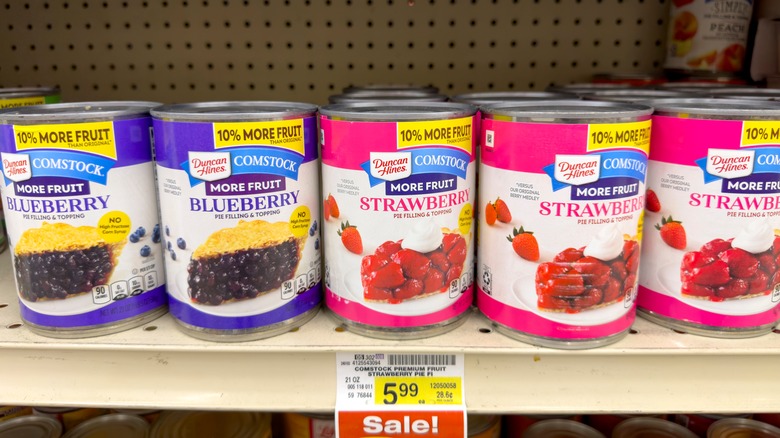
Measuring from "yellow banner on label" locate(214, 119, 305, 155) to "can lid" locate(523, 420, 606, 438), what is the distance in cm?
82

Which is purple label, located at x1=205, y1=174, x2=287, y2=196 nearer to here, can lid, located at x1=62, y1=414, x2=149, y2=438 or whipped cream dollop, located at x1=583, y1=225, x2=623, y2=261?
whipped cream dollop, located at x1=583, y1=225, x2=623, y2=261

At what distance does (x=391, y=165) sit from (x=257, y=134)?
199 mm

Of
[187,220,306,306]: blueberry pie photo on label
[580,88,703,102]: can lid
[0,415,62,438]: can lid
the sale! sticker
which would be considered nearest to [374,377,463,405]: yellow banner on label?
the sale! sticker

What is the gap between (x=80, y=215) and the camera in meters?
0.93

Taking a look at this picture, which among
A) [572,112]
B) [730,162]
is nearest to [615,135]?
[572,112]

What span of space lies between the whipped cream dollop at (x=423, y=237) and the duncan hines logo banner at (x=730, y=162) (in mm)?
409

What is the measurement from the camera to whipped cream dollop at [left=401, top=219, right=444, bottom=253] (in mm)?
927

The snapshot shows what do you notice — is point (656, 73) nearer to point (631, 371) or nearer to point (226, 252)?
point (631, 371)

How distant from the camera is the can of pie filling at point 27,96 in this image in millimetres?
1245

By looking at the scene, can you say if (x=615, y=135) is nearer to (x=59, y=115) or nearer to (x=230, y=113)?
(x=230, y=113)

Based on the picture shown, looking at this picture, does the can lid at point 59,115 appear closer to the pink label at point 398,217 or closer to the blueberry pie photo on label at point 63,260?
the blueberry pie photo on label at point 63,260

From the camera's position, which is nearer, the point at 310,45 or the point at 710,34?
the point at 710,34

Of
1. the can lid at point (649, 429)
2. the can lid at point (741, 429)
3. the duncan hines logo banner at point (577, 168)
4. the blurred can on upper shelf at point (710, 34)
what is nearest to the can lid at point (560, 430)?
the can lid at point (649, 429)

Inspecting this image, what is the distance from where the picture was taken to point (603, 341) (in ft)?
3.10
